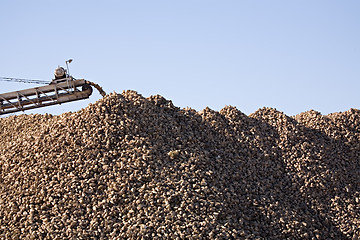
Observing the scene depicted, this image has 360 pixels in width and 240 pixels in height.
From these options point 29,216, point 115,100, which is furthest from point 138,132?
point 29,216

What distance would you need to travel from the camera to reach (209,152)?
12031 millimetres

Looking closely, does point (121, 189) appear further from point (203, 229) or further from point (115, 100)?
point (115, 100)

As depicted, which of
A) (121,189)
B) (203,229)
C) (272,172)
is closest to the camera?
(203,229)

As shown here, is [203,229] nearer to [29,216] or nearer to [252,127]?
[29,216]

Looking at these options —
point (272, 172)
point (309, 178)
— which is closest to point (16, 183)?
point (272, 172)

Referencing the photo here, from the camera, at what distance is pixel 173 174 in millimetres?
10875

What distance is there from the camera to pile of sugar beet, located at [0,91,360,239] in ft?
33.0

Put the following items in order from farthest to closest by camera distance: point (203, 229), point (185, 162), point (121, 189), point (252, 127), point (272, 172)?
point (252, 127), point (272, 172), point (185, 162), point (121, 189), point (203, 229)

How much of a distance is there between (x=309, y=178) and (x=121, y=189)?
454 centimetres

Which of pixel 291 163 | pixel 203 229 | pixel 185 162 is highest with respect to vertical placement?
pixel 291 163

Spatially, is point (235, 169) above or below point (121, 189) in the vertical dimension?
above

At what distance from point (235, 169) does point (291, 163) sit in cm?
160

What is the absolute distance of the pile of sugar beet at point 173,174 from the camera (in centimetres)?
1005

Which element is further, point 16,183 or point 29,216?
point 16,183
